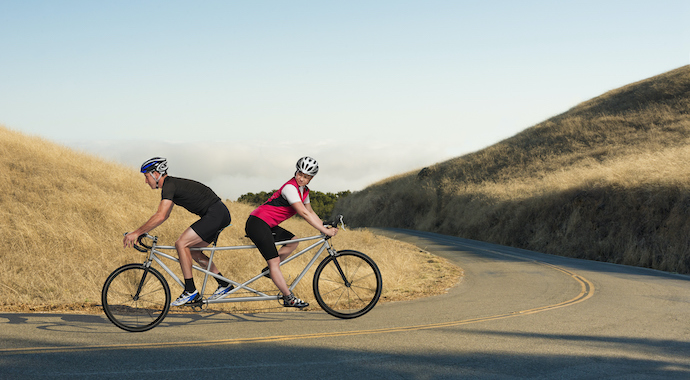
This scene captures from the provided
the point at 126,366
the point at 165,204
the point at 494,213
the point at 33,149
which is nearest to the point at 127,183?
the point at 33,149

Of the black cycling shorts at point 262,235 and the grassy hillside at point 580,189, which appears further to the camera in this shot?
the grassy hillside at point 580,189

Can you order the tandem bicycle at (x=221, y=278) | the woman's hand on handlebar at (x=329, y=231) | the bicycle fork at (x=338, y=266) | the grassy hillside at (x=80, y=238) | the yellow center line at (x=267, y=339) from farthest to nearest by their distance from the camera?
the grassy hillside at (x=80, y=238)
the bicycle fork at (x=338, y=266)
the woman's hand on handlebar at (x=329, y=231)
the tandem bicycle at (x=221, y=278)
the yellow center line at (x=267, y=339)

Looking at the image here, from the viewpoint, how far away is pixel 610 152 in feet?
137

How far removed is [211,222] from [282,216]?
101 centimetres

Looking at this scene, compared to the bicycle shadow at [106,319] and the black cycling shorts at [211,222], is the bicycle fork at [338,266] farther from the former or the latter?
the black cycling shorts at [211,222]

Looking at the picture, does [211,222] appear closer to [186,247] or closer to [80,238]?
[186,247]

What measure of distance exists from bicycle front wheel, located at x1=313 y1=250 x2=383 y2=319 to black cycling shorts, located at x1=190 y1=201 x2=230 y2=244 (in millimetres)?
1558

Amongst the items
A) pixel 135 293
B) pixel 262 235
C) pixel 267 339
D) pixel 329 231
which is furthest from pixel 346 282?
pixel 135 293

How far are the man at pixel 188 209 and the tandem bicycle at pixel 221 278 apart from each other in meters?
0.12

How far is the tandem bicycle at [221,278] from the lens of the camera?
6816 millimetres

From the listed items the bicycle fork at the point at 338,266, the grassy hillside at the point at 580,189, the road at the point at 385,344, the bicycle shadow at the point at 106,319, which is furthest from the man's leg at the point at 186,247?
the grassy hillside at the point at 580,189

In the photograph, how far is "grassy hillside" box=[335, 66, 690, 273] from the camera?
21.1 meters

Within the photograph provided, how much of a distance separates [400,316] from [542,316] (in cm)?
237

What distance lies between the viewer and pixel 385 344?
20.5ft
